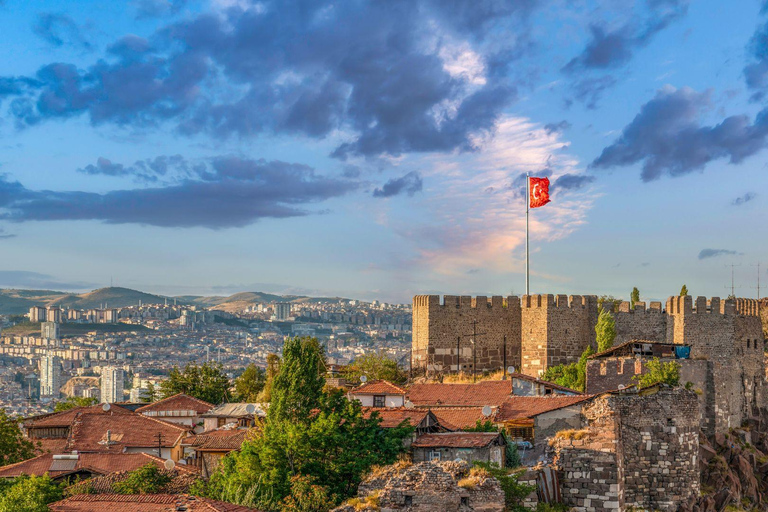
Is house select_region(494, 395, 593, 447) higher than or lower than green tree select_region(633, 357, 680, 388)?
lower

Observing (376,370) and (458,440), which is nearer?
(458,440)

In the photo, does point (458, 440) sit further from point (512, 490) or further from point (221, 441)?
point (221, 441)

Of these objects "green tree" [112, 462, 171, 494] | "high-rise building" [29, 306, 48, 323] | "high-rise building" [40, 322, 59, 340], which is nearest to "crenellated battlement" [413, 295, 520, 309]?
"green tree" [112, 462, 171, 494]

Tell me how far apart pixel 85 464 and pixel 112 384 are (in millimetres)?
77572

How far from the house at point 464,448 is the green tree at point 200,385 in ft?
104

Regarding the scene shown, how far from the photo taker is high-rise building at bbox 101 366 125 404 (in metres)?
106

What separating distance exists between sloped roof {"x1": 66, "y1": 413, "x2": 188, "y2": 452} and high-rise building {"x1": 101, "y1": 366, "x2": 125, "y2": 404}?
2333 inches

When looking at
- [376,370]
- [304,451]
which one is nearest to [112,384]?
[376,370]

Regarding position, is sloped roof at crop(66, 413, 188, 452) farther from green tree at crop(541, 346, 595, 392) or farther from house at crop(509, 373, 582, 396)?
green tree at crop(541, 346, 595, 392)

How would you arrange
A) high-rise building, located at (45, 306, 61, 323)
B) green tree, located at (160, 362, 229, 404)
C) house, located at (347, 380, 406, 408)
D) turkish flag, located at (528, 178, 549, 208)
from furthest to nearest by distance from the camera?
high-rise building, located at (45, 306, 61, 323), green tree, located at (160, 362, 229, 404), turkish flag, located at (528, 178, 549, 208), house, located at (347, 380, 406, 408)

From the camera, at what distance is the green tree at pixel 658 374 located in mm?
30422

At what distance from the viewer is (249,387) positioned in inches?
2295

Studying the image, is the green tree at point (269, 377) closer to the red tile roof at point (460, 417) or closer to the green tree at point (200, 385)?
the green tree at point (200, 385)

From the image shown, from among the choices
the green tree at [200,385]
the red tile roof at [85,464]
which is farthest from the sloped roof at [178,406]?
the red tile roof at [85,464]
